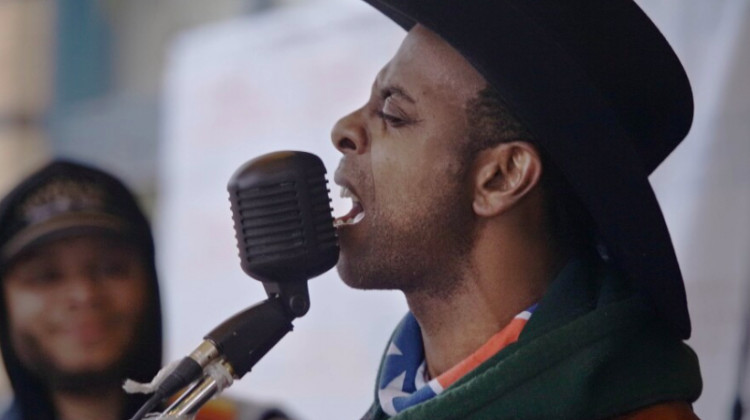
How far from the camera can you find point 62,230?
226cm

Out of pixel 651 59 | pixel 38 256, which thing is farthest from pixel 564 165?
pixel 38 256

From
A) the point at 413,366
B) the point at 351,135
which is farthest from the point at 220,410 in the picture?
the point at 351,135

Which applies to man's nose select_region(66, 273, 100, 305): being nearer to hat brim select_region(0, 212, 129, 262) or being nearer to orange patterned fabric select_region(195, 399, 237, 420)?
hat brim select_region(0, 212, 129, 262)

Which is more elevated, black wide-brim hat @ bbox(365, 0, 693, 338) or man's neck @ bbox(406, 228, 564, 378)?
black wide-brim hat @ bbox(365, 0, 693, 338)

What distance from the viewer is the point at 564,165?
5.33ft

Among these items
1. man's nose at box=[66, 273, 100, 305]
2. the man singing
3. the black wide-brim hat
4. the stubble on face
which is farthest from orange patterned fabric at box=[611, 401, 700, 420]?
man's nose at box=[66, 273, 100, 305]

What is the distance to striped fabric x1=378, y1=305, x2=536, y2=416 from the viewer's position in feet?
5.58

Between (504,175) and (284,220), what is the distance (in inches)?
13.1

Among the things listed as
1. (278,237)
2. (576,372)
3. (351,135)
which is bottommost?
(576,372)

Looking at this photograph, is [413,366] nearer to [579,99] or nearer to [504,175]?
[504,175]

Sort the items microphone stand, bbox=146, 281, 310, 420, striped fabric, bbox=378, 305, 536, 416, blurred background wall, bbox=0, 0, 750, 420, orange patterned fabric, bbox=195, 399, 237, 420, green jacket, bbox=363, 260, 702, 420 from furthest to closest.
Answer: orange patterned fabric, bbox=195, 399, 237, 420 → blurred background wall, bbox=0, 0, 750, 420 → striped fabric, bbox=378, 305, 536, 416 → green jacket, bbox=363, 260, 702, 420 → microphone stand, bbox=146, 281, 310, 420

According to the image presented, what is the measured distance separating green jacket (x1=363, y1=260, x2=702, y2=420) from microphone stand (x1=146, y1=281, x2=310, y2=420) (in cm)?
21

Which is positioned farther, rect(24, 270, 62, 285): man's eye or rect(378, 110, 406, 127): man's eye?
rect(24, 270, 62, 285): man's eye

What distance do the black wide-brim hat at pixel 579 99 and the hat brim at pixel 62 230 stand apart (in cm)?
84
